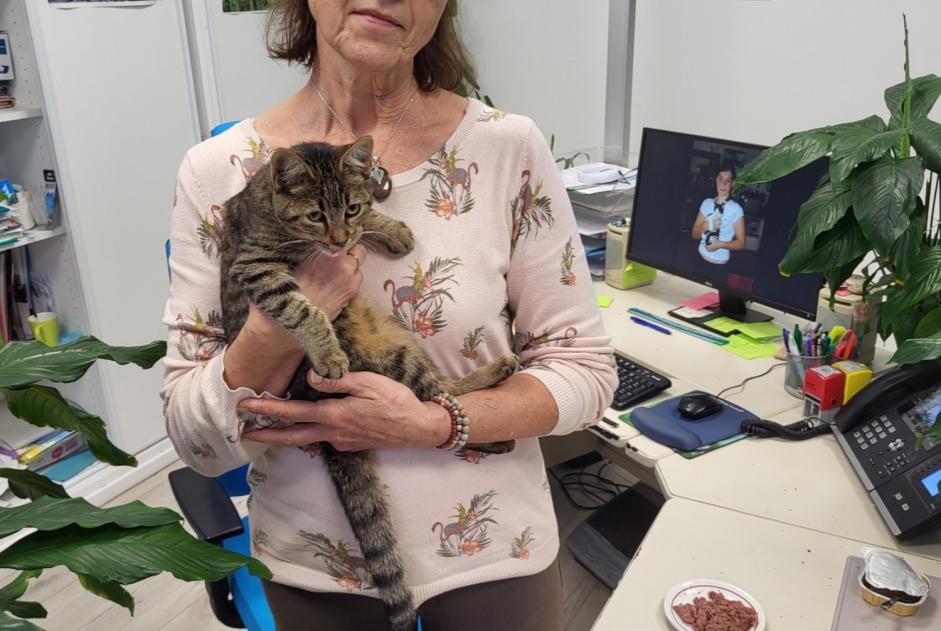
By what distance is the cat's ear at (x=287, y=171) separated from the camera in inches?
42.9

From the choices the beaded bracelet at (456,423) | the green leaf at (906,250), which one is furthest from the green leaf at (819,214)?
the beaded bracelet at (456,423)

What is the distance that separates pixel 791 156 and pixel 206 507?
132cm

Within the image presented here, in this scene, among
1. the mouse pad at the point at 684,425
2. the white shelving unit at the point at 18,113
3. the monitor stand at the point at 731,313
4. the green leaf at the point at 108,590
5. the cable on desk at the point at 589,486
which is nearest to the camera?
the green leaf at the point at 108,590

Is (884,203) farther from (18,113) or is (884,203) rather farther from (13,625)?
(18,113)

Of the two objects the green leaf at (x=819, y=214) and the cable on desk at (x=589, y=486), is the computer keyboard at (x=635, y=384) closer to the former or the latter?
the green leaf at (x=819, y=214)

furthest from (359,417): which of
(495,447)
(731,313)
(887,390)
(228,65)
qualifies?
(228,65)

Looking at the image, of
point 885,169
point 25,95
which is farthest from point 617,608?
point 25,95

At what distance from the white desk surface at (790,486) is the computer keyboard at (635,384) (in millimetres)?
Answer: 268

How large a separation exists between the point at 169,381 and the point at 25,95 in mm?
1967

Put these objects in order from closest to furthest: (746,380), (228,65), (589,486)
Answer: (746,380) < (589,486) < (228,65)

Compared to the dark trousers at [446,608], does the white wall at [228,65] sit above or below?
above

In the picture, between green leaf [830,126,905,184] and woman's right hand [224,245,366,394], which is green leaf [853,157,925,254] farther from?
woman's right hand [224,245,366,394]

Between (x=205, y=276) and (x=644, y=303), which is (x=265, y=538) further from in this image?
(x=644, y=303)

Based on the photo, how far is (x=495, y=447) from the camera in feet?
3.94
